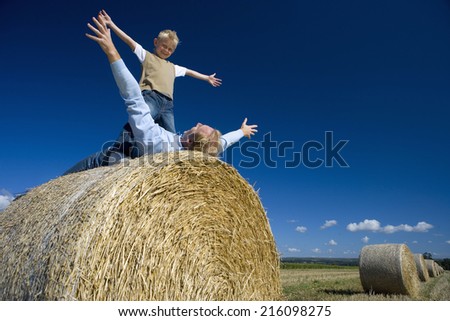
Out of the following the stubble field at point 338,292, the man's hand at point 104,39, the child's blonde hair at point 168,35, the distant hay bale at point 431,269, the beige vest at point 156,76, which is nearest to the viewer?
the man's hand at point 104,39

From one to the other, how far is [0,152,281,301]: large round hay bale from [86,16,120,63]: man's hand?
2.78 feet

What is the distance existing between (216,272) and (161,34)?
8.72 feet

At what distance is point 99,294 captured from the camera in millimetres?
2686

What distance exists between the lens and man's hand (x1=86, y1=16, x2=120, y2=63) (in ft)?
10.2

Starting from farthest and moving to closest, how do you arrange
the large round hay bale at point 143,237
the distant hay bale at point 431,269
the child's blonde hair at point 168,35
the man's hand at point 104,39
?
the distant hay bale at point 431,269 → the child's blonde hair at point 168,35 → the man's hand at point 104,39 → the large round hay bale at point 143,237

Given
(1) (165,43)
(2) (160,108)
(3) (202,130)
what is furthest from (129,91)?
(1) (165,43)

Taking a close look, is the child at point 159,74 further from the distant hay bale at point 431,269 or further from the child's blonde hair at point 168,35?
the distant hay bale at point 431,269

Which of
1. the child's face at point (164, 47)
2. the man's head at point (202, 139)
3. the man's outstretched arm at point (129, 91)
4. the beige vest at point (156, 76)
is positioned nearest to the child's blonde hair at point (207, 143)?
the man's head at point (202, 139)

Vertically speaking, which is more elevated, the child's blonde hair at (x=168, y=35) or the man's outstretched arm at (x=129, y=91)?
the child's blonde hair at (x=168, y=35)

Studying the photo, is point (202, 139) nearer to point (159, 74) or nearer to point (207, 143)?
point (207, 143)

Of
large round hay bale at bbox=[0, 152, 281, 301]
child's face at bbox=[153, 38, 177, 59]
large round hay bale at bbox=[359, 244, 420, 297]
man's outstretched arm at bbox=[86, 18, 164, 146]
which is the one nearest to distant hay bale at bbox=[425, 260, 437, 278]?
large round hay bale at bbox=[359, 244, 420, 297]

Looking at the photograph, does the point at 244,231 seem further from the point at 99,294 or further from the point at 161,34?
the point at 161,34

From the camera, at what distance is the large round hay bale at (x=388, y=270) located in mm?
9125

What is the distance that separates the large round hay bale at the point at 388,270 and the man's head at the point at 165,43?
7092 millimetres
